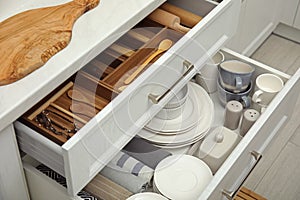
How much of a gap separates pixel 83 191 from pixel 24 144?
0.64ft

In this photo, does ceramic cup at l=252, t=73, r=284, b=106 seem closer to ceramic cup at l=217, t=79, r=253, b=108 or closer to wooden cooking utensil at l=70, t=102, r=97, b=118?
ceramic cup at l=217, t=79, r=253, b=108

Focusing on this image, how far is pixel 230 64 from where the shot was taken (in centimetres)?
149

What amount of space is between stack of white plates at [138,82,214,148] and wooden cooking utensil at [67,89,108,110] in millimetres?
189

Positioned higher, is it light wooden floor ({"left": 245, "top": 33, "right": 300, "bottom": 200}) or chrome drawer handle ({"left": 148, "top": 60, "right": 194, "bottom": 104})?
light wooden floor ({"left": 245, "top": 33, "right": 300, "bottom": 200})

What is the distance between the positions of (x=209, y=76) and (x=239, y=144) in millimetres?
299

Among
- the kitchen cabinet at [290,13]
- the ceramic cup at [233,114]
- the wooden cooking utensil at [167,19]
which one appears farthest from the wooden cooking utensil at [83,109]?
the kitchen cabinet at [290,13]

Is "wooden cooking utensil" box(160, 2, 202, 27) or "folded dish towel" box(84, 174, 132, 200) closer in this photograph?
"folded dish towel" box(84, 174, 132, 200)

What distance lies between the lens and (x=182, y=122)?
1297 millimetres

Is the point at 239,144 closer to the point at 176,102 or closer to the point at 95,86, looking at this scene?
the point at 176,102

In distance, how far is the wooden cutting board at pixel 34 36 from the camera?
1.00m

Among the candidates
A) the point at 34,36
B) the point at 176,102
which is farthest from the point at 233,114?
the point at 34,36

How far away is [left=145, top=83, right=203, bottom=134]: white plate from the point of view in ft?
4.20

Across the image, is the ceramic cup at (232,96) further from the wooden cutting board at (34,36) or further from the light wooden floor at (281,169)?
the wooden cutting board at (34,36)

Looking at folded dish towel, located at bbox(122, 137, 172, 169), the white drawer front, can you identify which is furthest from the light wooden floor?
folded dish towel, located at bbox(122, 137, 172, 169)
